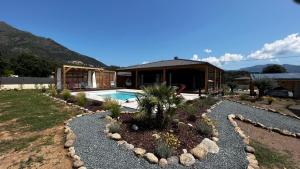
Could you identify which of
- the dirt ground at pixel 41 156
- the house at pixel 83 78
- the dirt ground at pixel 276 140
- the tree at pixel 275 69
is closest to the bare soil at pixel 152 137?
the dirt ground at pixel 41 156

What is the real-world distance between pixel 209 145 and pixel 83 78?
71.6 feet

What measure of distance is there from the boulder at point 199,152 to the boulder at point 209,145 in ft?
0.58

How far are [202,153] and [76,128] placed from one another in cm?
401

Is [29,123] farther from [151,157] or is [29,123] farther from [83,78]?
[83,78]

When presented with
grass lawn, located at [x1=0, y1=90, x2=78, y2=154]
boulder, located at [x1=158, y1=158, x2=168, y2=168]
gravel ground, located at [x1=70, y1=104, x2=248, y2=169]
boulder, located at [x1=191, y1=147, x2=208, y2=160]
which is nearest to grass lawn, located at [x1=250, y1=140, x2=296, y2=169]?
gravel ground, located at [x1=70, y1=104, x2=248, y2=169]

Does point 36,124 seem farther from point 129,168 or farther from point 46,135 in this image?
point 129,168

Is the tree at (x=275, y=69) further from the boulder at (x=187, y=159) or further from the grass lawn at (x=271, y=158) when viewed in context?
the boulder at (x=187, y=159)

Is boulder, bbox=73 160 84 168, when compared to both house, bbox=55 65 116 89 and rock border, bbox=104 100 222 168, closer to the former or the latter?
rock border, bbox=104 100 222 168

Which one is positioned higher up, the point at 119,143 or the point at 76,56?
the point at 76,56

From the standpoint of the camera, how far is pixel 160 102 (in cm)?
635

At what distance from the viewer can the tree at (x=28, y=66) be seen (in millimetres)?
53075

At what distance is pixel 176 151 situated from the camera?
5.20 meters

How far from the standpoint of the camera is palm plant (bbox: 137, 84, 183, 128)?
6453mm

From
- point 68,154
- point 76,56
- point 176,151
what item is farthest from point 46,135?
point 76,56
